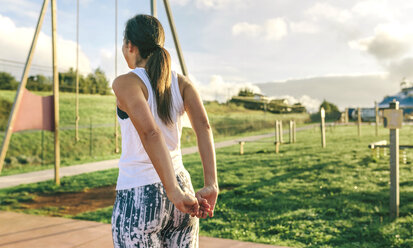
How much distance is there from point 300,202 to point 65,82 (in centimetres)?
2276

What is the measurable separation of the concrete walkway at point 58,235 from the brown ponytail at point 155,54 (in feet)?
7.33

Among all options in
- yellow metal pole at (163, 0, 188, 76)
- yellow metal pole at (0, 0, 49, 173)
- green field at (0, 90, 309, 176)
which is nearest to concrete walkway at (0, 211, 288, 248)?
yellow metal pole at (0, 0, 49, 173)

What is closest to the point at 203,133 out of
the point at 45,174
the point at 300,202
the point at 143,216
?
the point at 143,216

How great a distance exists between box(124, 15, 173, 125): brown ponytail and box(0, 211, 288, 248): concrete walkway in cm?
223

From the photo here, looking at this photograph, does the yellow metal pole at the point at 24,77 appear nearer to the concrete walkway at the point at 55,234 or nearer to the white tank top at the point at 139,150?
the concrete walkway at the point at 55,234

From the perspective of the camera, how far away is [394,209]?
432 cm

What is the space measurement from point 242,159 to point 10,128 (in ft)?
21.3

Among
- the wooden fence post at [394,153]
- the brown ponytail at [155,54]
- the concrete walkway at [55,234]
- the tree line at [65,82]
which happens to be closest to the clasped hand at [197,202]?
the brown ponytail at [155,54]

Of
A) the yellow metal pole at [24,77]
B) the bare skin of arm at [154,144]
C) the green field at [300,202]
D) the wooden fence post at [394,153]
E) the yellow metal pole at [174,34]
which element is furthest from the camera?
the yellow metal pole at [24,77]

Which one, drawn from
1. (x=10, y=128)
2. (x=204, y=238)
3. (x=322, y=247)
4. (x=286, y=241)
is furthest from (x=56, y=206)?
(x=322, y=247)

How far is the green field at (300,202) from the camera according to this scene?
12.5 feet

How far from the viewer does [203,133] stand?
4.50ft

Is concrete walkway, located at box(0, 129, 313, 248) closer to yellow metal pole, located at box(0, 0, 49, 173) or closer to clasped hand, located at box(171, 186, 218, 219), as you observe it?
yellow metal pole, located at box(0, 0, 49, 173)

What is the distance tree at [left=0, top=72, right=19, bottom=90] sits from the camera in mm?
18094
